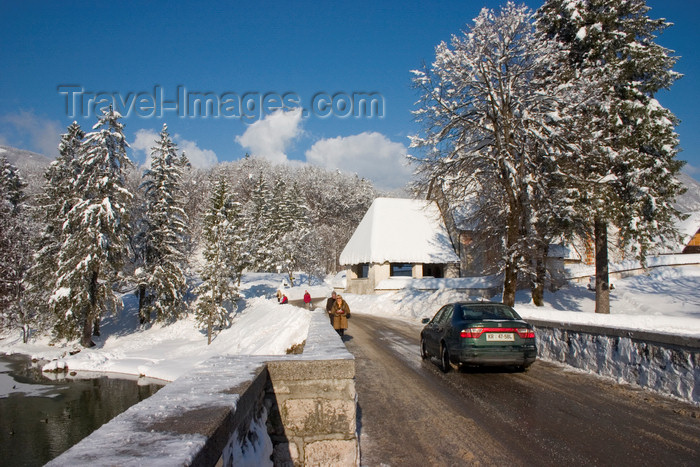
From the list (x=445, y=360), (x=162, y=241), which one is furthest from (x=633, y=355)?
(x=162, y=241)

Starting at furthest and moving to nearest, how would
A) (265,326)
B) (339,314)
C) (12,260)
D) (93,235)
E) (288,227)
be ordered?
(288,227), (12,260), (93,235), (265,326), (339,314)

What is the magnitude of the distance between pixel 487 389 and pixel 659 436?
308 centimetres

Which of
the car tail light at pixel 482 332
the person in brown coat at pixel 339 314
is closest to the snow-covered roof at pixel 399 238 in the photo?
the person in brown coat at pixel 339 314

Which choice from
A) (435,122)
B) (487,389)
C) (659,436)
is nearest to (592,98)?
(435,122)

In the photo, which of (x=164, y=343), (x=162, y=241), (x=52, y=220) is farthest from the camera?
(x=162, y=241)

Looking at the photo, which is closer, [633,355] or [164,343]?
[633,355]

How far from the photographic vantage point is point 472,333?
934 centimetres

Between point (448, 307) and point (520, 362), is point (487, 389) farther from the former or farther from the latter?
point (448, 307)

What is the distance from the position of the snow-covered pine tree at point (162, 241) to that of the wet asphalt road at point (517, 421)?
30884 mm

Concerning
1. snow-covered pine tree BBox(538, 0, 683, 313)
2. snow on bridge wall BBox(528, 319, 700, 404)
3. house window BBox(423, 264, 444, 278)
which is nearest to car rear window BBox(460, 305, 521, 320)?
snow on bridge wall BBox(528, 319, 700, 404)

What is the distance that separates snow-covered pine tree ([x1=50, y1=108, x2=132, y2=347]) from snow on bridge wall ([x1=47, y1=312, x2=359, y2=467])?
1221 inches

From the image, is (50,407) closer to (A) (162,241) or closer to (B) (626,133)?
(A) (162,241)

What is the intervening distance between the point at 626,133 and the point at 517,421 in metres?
17.7

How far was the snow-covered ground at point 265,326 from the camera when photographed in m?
23.0
